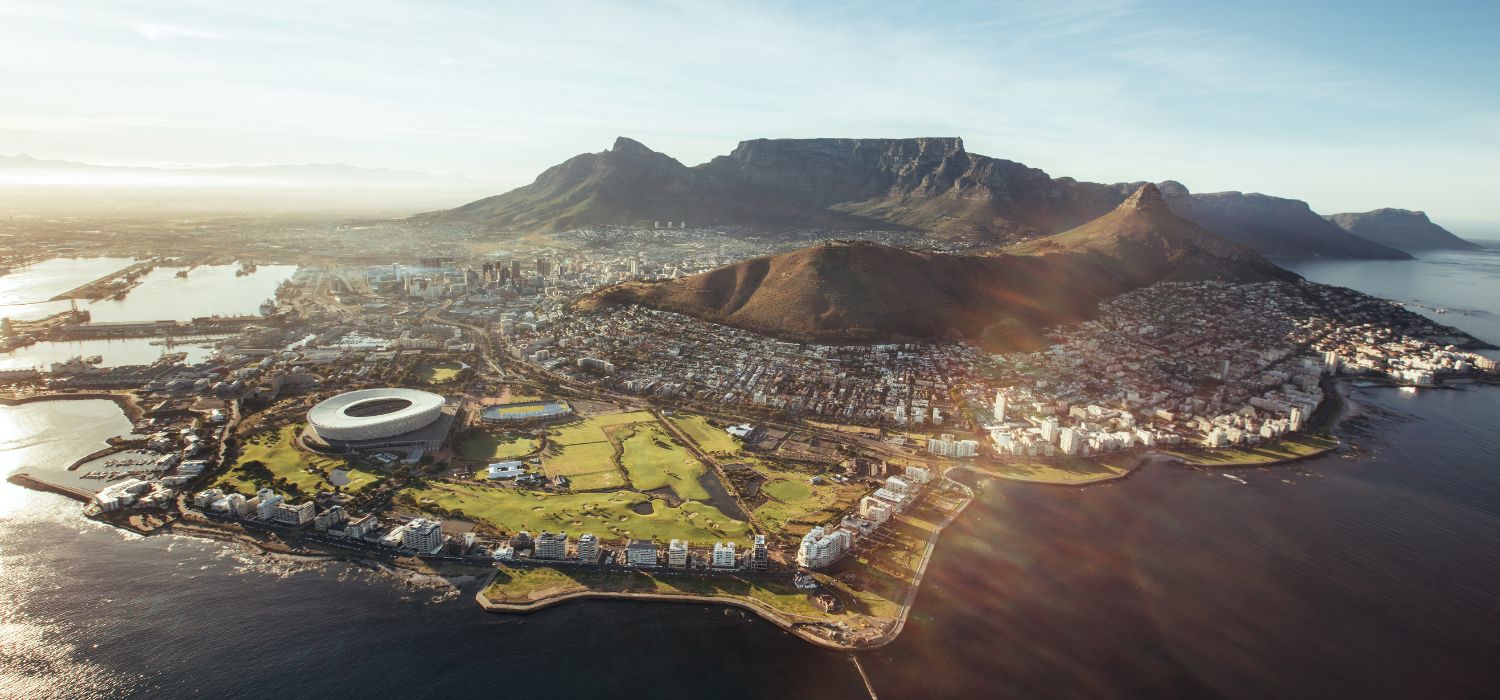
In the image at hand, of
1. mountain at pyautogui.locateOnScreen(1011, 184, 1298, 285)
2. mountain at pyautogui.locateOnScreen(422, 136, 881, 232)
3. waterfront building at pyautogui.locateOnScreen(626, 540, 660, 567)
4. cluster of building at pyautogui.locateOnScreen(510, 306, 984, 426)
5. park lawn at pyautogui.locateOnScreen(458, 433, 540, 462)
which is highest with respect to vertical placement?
mountain at pyautogui.locateOnScreen(422, 136, 881, 232)

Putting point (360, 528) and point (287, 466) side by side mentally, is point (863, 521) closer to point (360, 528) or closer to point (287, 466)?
point (360, 528)

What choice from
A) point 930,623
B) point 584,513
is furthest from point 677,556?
point 930,623

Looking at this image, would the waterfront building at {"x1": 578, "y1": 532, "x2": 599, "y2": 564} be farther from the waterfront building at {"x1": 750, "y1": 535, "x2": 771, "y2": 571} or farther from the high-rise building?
the waterfront building at {"x1": 750, "y1": 535, "x2": 771, "y2": 571}

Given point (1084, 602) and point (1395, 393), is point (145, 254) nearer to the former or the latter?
point (1084, 602)

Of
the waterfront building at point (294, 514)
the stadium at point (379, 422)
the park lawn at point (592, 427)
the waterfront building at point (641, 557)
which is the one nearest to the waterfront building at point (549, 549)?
the waterfront building at point (641, 557)

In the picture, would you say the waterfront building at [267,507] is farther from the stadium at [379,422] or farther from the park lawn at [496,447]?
the park lawn at [496,447]

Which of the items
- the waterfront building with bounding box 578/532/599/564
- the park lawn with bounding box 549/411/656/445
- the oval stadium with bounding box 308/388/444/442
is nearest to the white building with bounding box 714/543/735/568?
the waterfront building with bounding box 578/532/599/564
